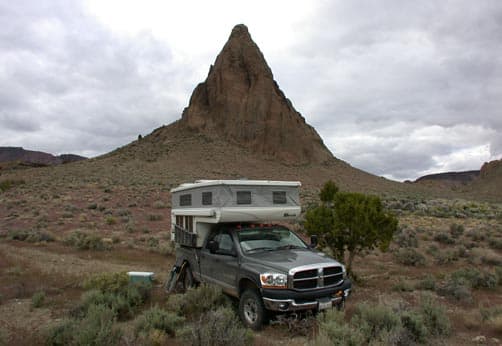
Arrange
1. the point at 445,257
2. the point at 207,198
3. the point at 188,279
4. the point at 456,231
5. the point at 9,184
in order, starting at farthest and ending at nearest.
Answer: the point at 9,184 < the point at 456,231 < the point at 445,257 < the point at 188,279 < the point at 207,198

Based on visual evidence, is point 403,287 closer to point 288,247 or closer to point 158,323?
point 288,247

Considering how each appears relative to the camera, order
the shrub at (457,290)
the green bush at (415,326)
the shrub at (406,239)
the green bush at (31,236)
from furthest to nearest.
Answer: the green bush at (31,236)
the shrub at (406,239)
the shrub at (457,290)
the green bush at (415,326)

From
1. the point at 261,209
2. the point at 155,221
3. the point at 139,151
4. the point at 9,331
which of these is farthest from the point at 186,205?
the point at 139,151

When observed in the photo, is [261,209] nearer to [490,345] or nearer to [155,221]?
[490,345]

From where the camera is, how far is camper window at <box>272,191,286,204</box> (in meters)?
8.18

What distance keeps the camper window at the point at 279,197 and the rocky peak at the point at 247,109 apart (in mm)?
55038

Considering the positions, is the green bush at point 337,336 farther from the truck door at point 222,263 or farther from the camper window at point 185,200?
the camper window at point 185,200

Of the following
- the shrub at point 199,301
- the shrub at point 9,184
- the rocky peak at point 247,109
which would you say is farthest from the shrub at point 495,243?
the rocky peak at point 247,109

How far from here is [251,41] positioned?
72.2 meters

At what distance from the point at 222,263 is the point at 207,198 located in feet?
4.65

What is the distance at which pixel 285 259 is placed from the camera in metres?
6.45

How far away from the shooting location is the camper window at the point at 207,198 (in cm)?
771

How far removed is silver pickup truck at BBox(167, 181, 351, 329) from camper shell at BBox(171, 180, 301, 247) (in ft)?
0.14

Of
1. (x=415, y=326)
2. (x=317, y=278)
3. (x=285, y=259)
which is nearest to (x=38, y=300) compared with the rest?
(x=285, y=259)
